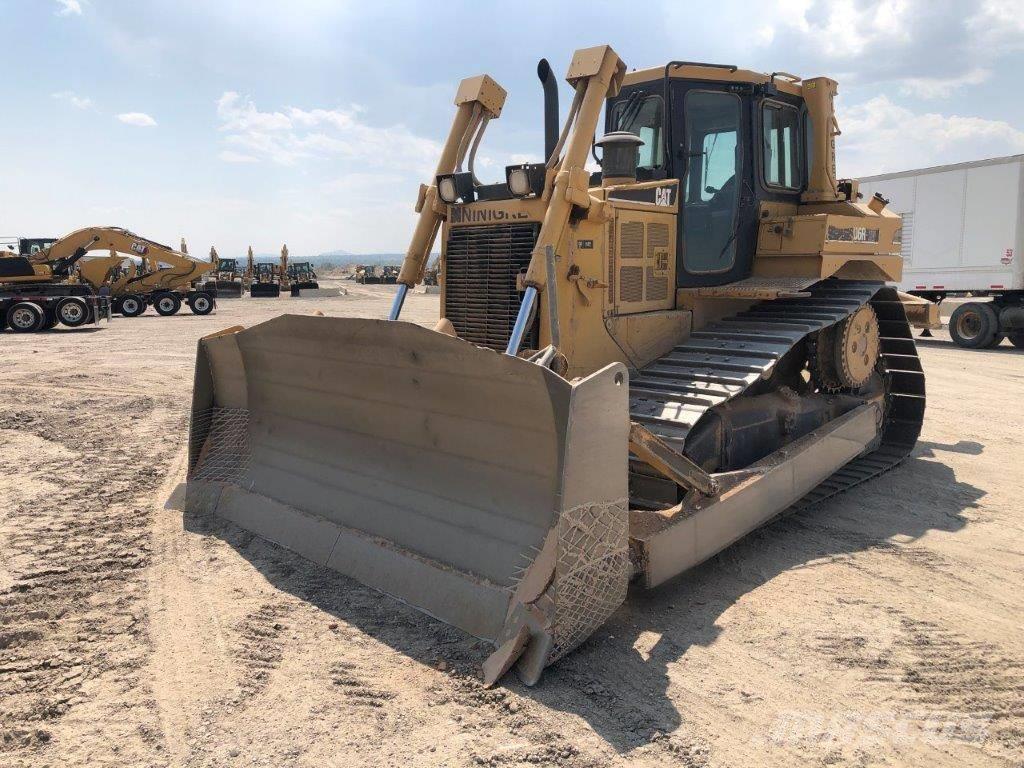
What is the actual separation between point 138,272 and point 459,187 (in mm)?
23092

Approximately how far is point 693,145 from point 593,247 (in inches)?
53.7

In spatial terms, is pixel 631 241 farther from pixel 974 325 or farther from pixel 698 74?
pixel 974 325

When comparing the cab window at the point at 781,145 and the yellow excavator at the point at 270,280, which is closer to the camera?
the cab window at the point at 781,145

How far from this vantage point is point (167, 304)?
25891mm

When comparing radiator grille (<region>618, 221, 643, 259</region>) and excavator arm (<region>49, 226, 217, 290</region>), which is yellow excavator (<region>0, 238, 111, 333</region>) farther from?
radiator grille (<region>618, 221, 643, 259</region>)

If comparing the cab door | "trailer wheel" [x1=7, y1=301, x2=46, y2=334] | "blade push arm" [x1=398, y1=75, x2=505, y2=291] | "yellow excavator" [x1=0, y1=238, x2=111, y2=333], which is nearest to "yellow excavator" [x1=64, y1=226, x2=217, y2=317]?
"yellow excavator" [x1=0, y1=238, x2=111, y2=333]

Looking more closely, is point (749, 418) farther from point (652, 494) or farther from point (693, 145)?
point (693, 145)

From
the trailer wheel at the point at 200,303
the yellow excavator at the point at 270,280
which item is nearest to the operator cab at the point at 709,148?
the trailer wheel at the point at 200,303

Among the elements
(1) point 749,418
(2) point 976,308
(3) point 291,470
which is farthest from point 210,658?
(2) point 976,308

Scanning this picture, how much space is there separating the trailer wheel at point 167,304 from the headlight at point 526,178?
77.7 feet

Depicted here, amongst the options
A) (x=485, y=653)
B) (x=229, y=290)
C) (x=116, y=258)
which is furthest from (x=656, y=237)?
(x=229, y=290)

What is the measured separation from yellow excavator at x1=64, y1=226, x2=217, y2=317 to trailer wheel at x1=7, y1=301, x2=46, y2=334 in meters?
2.60

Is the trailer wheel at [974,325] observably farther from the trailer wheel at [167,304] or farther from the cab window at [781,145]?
the trailer wheel at [167,304]

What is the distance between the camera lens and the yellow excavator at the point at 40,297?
19531mm
